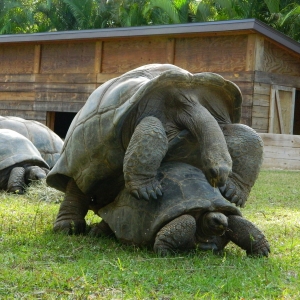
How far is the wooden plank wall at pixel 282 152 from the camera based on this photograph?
14.0 meters

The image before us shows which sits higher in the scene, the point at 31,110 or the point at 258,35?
the point at 258,35

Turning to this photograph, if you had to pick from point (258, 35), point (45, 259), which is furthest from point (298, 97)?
point (45, 259)

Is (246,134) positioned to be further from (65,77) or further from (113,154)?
(65,77)

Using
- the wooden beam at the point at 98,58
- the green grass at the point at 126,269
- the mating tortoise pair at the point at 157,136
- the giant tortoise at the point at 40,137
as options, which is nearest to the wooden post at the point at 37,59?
the wooden beam at the point at 98,58

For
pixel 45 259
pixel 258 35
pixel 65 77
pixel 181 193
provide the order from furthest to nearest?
pixel 65 77 → pixel 258 35 → pixel 181 193 → pixel 45 259

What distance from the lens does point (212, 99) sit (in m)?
4.85

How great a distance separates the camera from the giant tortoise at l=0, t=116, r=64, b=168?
9656mm

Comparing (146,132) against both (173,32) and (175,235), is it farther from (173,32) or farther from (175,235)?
(173,32)

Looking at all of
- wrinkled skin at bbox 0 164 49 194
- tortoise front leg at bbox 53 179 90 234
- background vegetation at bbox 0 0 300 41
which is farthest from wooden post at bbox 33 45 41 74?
tortoise front leg at bbox 53 179 90 234

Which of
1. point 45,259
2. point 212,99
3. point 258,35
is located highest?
point 258,35

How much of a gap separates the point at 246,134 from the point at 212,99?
37 cm

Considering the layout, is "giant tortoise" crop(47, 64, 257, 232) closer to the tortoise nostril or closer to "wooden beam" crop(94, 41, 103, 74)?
the tortoise nostril

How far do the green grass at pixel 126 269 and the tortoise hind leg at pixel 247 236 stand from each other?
7 cm

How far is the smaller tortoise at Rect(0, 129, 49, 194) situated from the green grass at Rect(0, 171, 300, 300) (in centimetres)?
269
